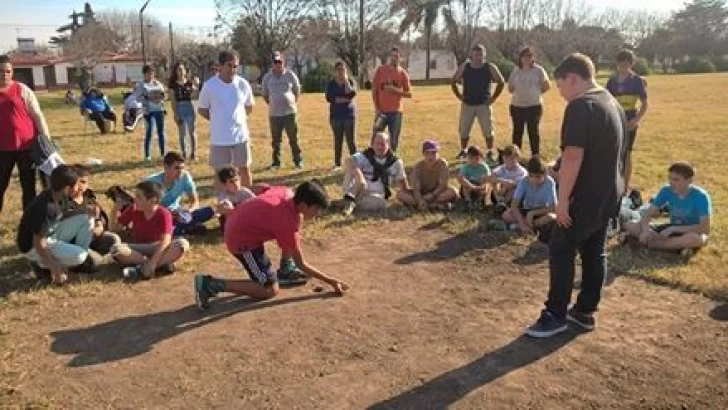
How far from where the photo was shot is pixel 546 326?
16.5 feet

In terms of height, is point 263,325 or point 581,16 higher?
point 581,16

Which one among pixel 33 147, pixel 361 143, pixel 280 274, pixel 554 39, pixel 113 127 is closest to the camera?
pixel 280 274

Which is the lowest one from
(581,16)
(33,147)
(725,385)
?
(725,385)

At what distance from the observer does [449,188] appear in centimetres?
884

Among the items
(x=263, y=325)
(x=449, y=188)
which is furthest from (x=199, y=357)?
(x=449, y=188)

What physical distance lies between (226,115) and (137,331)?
3.78 meters

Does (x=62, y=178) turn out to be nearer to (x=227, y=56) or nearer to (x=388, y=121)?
(x=227, y=56)

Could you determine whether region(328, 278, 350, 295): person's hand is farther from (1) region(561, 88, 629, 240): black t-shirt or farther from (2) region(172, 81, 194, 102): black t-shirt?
(2) region(172, 81, 194, 102): black t-shirt

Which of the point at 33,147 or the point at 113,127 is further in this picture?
the point at 113,127

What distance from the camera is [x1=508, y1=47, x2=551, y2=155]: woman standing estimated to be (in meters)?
11.1

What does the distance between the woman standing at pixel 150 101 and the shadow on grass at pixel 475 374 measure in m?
9.22

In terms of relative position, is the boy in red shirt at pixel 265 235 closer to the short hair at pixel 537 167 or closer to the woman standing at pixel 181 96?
the short hair at pixel 537 167

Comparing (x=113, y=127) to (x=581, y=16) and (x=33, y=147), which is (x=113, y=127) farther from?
(x=581, y=16)

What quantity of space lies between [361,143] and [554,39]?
60.8 meters
